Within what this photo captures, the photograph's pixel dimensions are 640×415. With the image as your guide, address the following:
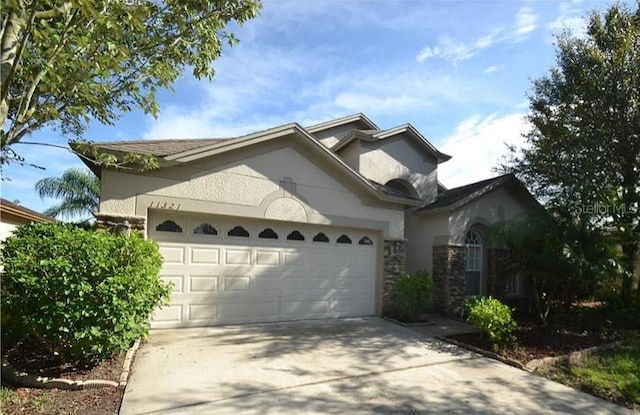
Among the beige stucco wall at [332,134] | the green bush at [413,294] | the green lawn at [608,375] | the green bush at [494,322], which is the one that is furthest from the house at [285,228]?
the green lawn at [608,375]

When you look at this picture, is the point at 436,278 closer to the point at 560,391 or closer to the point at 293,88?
the point at 560,391

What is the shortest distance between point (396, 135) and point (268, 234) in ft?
21.3

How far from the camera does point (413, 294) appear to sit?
9.66 meters

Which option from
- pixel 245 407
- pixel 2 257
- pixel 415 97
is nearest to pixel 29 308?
pixel 2 257

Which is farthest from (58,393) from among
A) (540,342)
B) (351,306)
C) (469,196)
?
(469,196)

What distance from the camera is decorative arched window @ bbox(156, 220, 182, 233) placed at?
8117 millimetres

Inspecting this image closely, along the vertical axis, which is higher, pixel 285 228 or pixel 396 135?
pixel 396 135

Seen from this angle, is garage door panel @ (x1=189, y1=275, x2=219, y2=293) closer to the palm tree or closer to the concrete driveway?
the concrete driveway

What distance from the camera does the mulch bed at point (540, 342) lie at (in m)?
7.43

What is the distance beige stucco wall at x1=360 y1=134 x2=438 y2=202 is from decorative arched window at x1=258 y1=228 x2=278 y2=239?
14.6 ft

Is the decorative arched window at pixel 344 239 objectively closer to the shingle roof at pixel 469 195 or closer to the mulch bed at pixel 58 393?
the shingle roof at pixel 469 195

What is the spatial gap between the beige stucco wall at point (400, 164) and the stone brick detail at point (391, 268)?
295 centimetres

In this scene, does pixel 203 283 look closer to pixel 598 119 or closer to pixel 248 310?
pixel 248 310

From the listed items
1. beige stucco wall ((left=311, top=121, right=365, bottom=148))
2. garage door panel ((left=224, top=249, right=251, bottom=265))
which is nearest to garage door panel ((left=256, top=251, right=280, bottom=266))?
garage door panel ((left=224, top=249, right=251, bottom=265))
